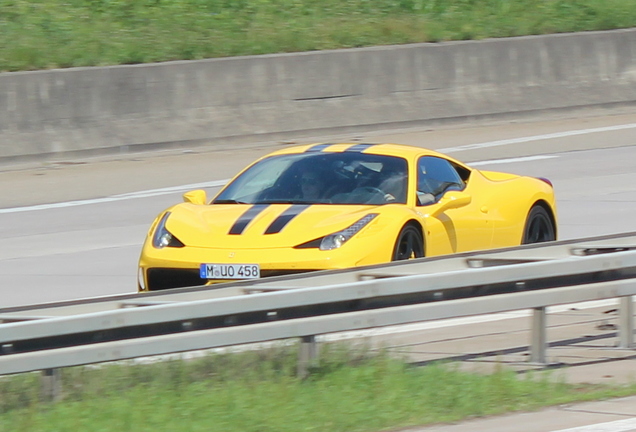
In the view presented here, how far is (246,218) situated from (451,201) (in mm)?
1672

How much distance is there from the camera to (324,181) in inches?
388

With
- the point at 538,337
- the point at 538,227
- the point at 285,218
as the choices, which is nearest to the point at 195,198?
the point at 285,218

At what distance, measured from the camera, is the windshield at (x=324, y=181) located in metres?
9.71

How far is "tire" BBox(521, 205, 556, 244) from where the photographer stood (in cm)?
1095

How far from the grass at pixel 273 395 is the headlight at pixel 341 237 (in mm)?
1661

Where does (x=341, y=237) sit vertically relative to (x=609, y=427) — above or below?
above

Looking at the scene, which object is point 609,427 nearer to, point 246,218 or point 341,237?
point 341,237

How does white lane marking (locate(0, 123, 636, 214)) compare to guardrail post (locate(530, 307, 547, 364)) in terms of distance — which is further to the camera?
white lane marking (locate(0, 123, 636, 214))

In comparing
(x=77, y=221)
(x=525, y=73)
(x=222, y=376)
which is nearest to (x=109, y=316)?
(x=222, y=376)

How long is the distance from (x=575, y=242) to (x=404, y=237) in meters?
1.37

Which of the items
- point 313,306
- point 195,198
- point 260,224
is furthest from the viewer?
point 195,198

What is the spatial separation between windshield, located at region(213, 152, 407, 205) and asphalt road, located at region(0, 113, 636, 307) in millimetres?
1512

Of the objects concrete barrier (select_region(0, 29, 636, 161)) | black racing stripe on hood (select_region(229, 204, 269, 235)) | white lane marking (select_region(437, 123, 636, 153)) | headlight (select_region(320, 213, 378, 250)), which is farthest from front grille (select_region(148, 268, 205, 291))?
white lane marking (select_region(437, 123, 636, 153))

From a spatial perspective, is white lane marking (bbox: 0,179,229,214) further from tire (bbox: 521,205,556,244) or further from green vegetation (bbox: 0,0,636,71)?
tire (bbox: 521,205,556,244)
